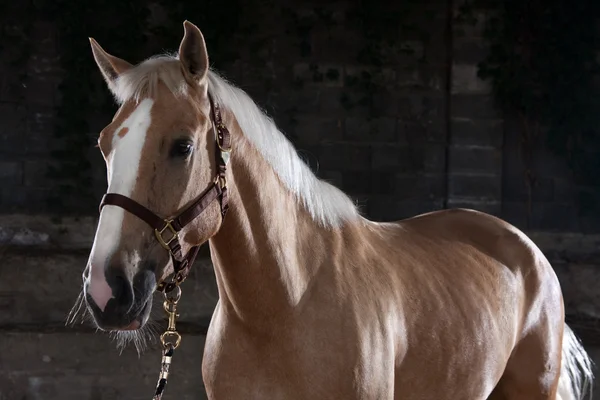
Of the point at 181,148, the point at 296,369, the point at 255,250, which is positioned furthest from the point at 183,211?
the point at 296,369

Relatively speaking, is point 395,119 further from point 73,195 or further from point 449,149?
point 73,195

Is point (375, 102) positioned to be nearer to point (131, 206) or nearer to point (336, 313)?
point (336, 313)

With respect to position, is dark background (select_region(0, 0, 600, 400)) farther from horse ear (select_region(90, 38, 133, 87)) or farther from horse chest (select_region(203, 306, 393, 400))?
horse chest (select_region(203, 306, 393, 400))

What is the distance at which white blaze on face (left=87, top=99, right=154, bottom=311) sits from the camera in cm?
154

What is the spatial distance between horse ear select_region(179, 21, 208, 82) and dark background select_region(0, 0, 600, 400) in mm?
3318

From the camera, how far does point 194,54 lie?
1734 mm

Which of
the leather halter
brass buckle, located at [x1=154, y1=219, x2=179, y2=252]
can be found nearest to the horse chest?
the leather halter

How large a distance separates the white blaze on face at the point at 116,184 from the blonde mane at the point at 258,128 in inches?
2.9

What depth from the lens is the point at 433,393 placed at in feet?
7.25

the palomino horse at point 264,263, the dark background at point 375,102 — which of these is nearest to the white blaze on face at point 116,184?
the palomino horse at point 264,263

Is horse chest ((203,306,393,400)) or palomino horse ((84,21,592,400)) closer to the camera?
palomino horse ((84,21,592,400))

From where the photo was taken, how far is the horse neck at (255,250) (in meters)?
1.85

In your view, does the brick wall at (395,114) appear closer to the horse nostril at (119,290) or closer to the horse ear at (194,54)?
the horse ear at (194,54)

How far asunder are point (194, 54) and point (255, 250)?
0.51 meters
